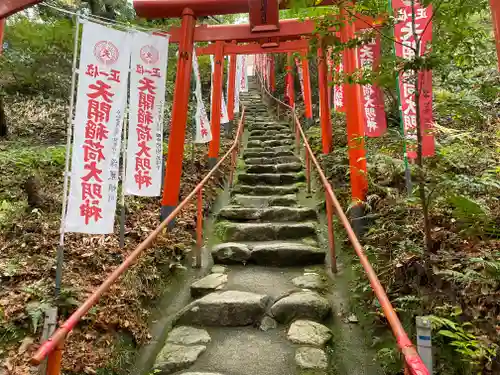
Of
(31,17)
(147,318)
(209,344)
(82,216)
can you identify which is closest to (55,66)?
(31,17)

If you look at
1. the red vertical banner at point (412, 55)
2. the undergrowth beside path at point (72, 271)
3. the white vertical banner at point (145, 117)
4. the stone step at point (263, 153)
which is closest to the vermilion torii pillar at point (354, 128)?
the red vertical banner at point (412, 55)

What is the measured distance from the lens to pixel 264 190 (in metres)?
7.60

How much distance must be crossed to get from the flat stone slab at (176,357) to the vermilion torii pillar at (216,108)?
5740 millimetres

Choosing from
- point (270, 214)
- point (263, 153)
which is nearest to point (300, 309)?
point (270, 214)

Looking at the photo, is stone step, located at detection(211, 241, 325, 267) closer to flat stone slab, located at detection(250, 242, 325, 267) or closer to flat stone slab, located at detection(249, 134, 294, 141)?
flat stone slab, located at detection(250, 242, 325, 267)

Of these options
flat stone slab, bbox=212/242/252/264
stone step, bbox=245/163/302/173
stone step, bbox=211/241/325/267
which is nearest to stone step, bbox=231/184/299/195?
stone step, bbox=245/163/302/173

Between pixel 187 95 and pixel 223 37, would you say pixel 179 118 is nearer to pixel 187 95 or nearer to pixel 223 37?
pixel 187 95

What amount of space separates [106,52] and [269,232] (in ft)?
9.96

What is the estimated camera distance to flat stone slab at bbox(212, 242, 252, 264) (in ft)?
16.0

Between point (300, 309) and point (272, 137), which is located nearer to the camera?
point (300, 309)

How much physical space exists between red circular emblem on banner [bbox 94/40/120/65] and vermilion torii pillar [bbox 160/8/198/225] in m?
1.79

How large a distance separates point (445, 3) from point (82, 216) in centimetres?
359

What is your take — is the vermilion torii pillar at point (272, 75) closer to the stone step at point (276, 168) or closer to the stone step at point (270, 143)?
the stone step at point (270, 143)

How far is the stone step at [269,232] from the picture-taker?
541cm
